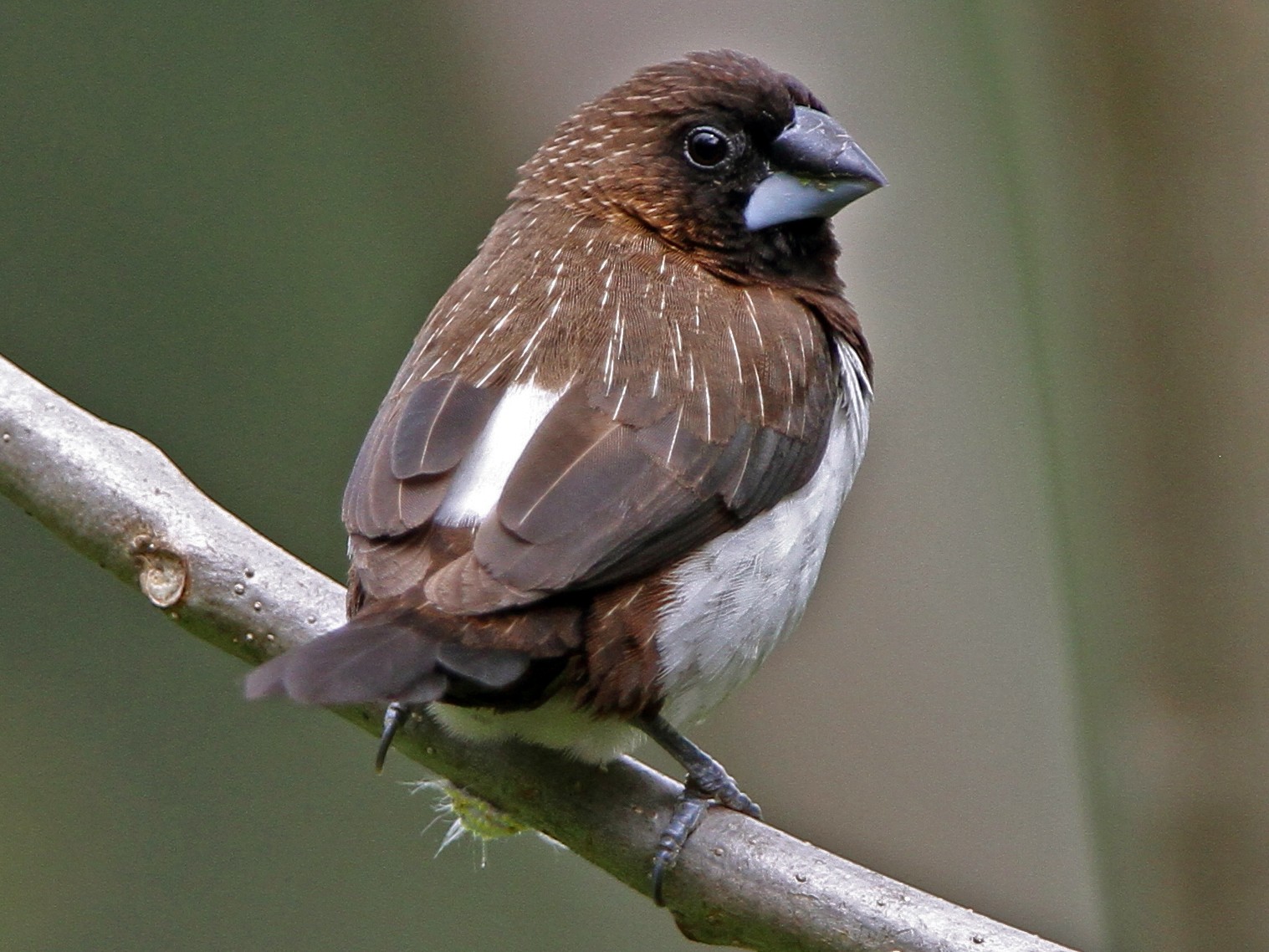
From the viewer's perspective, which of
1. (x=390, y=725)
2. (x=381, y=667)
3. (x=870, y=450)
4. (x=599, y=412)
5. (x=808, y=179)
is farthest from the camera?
(x=870, y=450)

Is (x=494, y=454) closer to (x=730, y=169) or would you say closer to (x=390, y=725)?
(x=390, y=725)

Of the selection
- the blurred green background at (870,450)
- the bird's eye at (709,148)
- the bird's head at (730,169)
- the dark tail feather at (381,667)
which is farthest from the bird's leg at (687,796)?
the bird's eye at (709,148)

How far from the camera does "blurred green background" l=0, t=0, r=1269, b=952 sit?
8.59ft

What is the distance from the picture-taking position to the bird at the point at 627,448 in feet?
7.54

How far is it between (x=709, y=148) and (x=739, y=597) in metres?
0.99

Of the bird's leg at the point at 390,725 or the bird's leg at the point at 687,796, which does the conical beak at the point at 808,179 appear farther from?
the bird's leg at the point at 390,725

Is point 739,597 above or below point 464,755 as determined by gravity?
above

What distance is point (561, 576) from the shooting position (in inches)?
91.0

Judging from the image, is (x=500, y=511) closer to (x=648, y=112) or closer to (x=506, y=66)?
(x=648, y=112)

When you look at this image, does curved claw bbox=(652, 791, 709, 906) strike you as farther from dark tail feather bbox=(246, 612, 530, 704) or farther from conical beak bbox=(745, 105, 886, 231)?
conical beak bbox=(745, 105, 886, 231)

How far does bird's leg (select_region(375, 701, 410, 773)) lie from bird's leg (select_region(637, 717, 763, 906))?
0.36 m

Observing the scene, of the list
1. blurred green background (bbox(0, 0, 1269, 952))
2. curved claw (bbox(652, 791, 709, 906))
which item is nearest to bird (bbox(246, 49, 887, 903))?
curved claw (bbox(652, 791, 709, 906))

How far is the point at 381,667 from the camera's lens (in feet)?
6.71

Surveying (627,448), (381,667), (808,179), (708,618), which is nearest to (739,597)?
(708,618)
